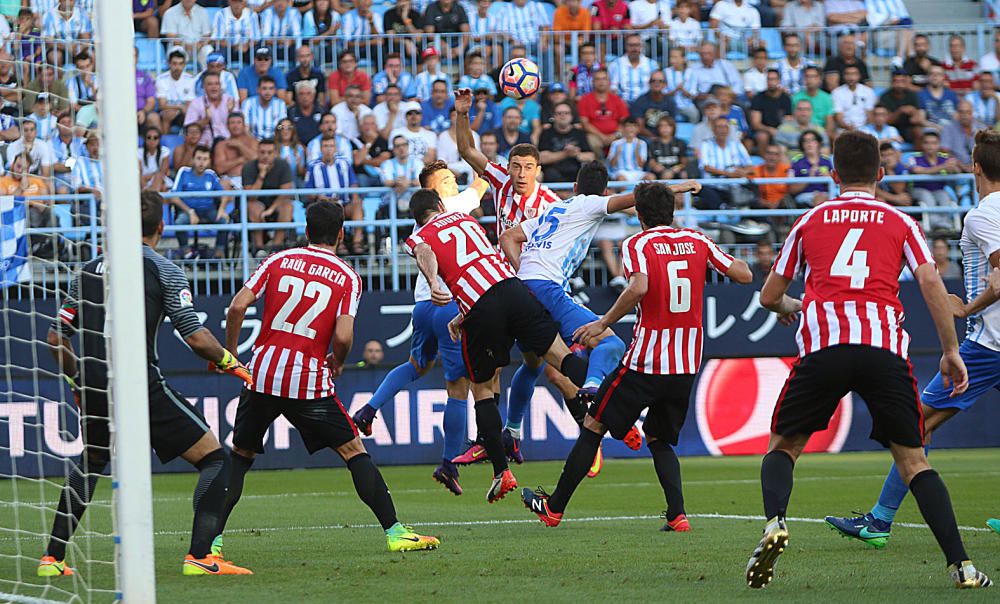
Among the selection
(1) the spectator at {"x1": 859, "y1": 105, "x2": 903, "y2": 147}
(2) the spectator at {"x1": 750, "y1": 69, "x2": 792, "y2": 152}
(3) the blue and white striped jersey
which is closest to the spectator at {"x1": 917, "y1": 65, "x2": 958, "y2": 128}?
(1) the spectator at {"x1": 859, "y1": 105, "x2": 903, "y2": 147}

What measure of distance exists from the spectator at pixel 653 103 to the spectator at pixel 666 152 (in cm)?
77

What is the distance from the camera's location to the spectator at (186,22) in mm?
18594

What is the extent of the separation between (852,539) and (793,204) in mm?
9433

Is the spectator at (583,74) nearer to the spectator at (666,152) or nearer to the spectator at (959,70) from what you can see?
the spectator at (666,152)

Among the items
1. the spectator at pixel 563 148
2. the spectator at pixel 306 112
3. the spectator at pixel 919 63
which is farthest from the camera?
the spectator at pixel 919 63

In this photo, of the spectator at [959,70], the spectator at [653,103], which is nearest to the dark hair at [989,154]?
the spectator at [653,103]

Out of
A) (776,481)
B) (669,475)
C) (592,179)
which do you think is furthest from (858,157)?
(592,179)

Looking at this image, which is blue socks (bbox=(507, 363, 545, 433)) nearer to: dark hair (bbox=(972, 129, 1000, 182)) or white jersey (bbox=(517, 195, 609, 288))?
white jersey (bbox=(517, 195, 609, 288))

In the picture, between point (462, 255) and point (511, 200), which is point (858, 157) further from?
point (511, 200)

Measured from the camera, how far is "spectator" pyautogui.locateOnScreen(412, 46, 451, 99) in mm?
18172

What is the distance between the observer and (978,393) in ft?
25.1

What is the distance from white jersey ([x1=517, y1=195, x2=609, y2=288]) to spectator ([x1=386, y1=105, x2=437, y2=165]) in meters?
6.67

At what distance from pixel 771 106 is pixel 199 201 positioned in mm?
7594

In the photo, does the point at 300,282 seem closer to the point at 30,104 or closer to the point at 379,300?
the point at 30,104
